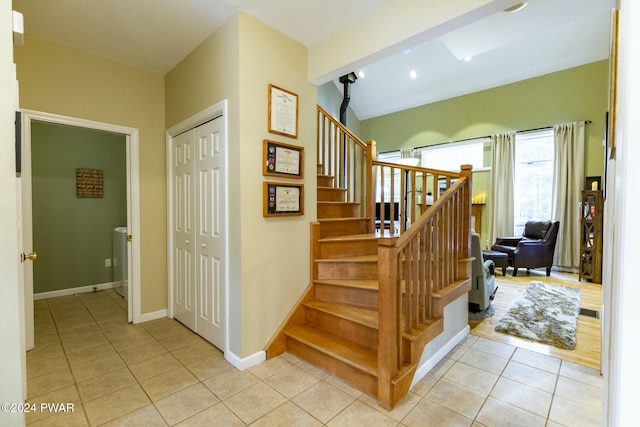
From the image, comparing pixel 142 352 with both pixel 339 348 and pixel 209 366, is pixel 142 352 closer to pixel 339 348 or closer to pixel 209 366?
A: pixel 209 366

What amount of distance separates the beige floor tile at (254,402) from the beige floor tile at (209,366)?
35 centimetres

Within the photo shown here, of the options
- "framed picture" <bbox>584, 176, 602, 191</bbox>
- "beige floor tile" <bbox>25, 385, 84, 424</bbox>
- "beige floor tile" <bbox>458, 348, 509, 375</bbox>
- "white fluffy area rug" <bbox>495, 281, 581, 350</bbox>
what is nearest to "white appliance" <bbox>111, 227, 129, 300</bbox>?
"beige floor tile" <bbox>25, 385, 84, 424</bbox>

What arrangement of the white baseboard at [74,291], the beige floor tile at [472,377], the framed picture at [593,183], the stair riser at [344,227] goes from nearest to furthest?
the beige floor tile at [472,377] → the stair riser at [344,227] → the white baseboard at [74,291] → the framed picture at [593,183]

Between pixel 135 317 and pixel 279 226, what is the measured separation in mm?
1985

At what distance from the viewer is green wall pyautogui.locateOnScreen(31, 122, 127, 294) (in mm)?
3826

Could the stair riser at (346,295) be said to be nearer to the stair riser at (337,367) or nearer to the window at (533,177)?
the stair riser at (337,367)

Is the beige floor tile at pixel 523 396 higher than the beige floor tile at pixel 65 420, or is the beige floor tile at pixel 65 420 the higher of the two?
the beige floor tile at pixel 523 396

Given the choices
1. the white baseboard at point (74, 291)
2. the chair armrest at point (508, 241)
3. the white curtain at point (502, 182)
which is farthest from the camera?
the white curtain at point (502, 182)

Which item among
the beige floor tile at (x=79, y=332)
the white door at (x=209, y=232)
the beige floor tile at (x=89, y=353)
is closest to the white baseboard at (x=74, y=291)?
the beige floor tile at (x=79, y=332)

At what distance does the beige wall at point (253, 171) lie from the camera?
87.4 inches

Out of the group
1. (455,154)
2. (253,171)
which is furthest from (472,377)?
(455,154)

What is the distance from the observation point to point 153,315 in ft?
10.4

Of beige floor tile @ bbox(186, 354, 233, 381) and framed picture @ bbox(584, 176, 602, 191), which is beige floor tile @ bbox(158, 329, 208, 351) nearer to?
beige floor tile @ bbox(186, 354, 233, 381)

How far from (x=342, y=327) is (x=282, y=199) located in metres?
1.18
